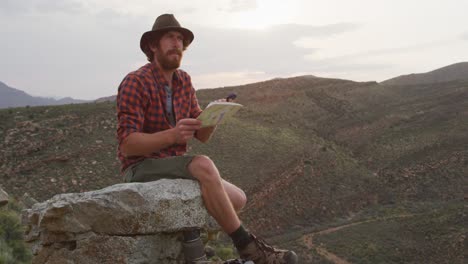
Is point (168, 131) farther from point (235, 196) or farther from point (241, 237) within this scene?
point (241, 237)

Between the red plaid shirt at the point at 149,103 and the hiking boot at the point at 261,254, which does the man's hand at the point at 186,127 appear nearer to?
the red plaid shirt at the point at 149,103

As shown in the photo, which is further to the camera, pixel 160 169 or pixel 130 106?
pixel 160 169

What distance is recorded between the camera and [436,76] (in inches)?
2985

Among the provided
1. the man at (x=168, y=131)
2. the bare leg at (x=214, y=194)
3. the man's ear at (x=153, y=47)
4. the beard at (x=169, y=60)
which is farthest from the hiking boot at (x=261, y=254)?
the man's ear at (x=153, y=47)

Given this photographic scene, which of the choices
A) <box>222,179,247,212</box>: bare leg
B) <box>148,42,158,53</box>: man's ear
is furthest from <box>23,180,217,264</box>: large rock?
<box>148,42,158,53</box>: man's ear

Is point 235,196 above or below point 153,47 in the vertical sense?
below

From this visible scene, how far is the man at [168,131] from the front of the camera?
13.0 feet

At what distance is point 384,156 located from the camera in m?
24.5

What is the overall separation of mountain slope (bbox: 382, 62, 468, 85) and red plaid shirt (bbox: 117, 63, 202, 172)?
7362 centimetres

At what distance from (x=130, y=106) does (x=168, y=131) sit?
45 cm

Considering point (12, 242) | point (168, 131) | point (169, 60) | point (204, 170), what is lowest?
point (12, 242)

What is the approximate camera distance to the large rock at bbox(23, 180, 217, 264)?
13.1ft

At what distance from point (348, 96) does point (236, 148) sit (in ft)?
76.3

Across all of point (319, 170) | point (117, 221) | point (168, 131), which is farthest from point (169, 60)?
point (319, 170)
